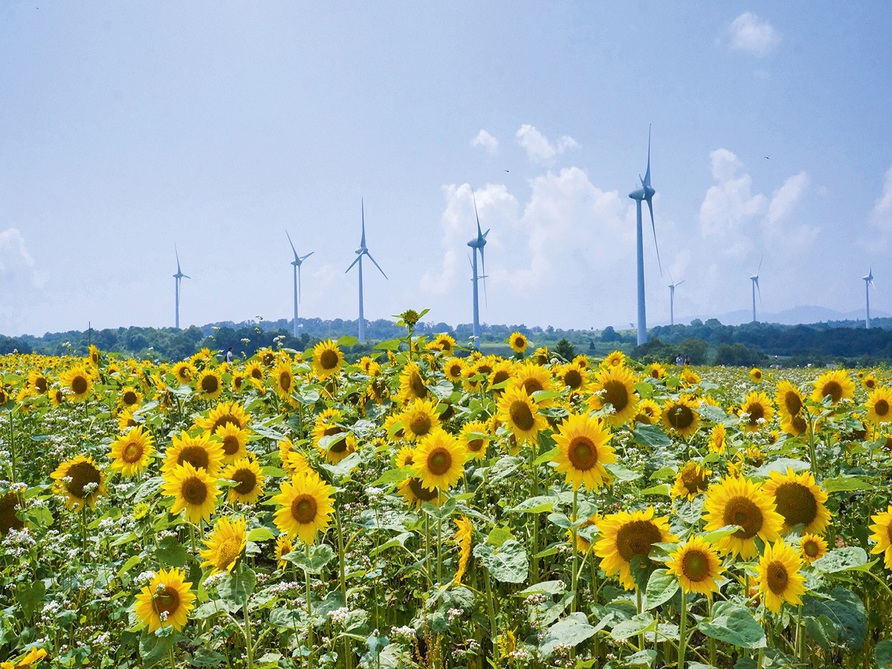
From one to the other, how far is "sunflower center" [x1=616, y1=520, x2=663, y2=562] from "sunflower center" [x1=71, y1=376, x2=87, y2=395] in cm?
658

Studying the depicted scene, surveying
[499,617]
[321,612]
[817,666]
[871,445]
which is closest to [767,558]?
[817,666]

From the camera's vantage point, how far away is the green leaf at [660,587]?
1.94 metres

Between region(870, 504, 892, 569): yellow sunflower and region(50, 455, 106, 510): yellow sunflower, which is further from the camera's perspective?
region(50, 455, 106, 510): yellow sunflower

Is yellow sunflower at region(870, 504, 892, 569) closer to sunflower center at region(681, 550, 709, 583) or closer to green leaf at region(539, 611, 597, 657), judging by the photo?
sunflower center at region(681, 550, 709, 583)

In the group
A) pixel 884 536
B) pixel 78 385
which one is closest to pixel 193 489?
pixel 884 536

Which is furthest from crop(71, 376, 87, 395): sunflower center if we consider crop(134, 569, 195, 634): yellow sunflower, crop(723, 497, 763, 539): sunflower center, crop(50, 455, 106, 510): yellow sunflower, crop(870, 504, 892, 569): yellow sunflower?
crop(870, 504, 892, 569): yellow sunflower

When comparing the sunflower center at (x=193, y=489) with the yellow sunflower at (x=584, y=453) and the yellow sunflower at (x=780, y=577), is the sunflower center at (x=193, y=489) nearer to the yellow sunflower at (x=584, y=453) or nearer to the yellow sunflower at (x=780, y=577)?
the yellow sunflower at (x=584, y=453)

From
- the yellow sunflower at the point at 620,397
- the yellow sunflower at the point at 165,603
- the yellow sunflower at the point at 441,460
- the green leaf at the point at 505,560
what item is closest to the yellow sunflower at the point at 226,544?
the yellow sunflower at the point at 165,603

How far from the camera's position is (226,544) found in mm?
2510

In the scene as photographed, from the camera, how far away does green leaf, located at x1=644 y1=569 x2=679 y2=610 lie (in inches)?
76.4

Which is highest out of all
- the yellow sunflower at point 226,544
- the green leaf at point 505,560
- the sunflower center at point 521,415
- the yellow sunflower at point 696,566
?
the sunflower center at point 521,415

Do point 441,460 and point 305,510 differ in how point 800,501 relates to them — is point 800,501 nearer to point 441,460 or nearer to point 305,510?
point 441,460

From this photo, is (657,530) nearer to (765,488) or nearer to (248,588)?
(765,488)

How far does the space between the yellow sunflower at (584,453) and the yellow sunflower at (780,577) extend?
0.76 m
